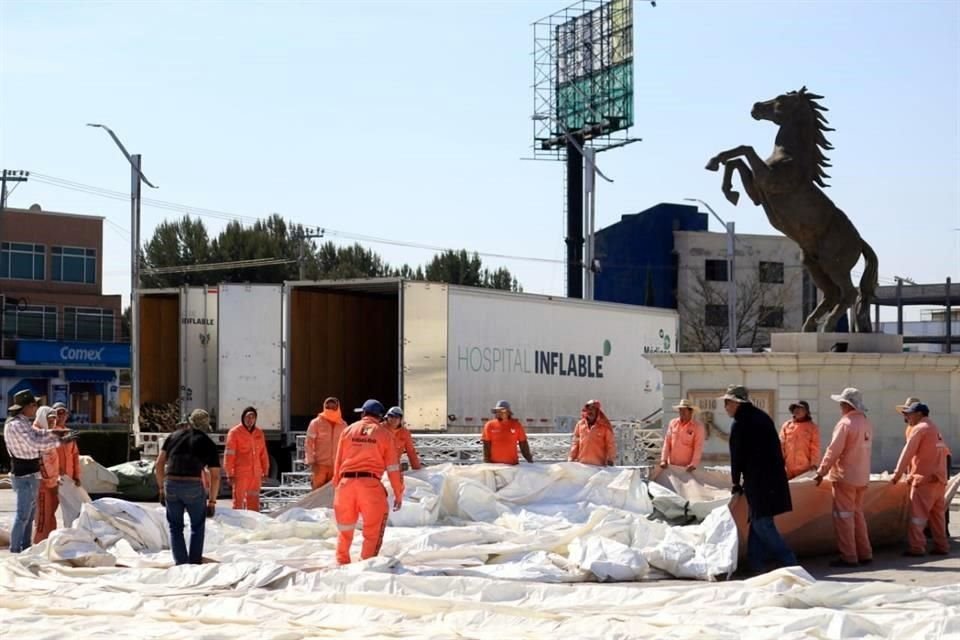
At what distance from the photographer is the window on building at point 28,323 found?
212ft

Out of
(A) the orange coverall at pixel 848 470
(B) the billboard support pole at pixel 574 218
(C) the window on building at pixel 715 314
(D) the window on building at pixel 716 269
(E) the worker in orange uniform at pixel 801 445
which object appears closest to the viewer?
(A) the orange coverall at pixel 848 470

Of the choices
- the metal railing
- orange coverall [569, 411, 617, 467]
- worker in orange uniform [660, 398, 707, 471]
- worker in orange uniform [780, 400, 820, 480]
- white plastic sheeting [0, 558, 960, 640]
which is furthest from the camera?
the metal railing

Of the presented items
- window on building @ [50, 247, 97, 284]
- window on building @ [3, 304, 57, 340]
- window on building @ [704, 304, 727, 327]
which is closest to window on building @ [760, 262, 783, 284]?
window on building @ [704, 304, 727, 327]

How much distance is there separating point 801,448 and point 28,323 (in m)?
54.3

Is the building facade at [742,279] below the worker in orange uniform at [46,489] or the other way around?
the other way around

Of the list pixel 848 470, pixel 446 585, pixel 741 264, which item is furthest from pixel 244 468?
pixel 741 264

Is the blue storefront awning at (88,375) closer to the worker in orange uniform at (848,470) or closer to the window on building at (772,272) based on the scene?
the window on building at (772,272)

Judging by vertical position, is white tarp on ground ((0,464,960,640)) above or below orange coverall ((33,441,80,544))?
below

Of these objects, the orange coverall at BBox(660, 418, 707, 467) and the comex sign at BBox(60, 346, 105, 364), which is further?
the comex sign at BBox(60, 346, 105, 364)

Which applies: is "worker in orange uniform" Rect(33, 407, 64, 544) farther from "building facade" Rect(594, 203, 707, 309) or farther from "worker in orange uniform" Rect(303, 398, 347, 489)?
"building facade" Rect(594, 203, 707, 309)

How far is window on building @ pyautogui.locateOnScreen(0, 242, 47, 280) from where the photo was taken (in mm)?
65250

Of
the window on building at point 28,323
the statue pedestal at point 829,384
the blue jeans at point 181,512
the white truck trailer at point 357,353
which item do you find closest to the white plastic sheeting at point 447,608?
the blue jeans at point 181,512

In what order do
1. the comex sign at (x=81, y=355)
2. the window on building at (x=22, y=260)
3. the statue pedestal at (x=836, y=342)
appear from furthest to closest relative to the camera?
the window on building at (x=22, y=260) → the comex sign at (x=81, y=355) → the statue pedestal at (x=836, y=342)

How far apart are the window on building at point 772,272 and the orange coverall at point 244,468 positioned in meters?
55.3
